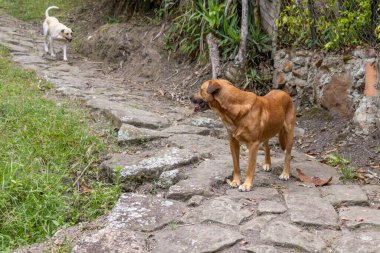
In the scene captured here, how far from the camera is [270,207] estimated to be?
4.39m

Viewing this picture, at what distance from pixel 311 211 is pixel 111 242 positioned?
1.68m

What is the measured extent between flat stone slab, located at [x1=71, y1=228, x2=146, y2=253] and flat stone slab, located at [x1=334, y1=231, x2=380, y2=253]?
57.4 inches

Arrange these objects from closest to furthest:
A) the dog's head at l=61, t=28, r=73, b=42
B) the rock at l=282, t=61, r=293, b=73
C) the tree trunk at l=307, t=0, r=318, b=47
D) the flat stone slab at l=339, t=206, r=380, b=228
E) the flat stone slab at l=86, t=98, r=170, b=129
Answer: the flat stone slab at l=339, t=206, r=380, b=228 < the flat stone slab at l=86, t=98, r=170, b=129 < the tree trunk at l=307, t=0, r=318, b=47 < the rock at l=282, t=61, r=293, b=73 < the dog's head at l=61, t=28, r=73, b=42

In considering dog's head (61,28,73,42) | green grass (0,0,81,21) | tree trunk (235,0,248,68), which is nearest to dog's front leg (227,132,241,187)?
tree trunk (235,0,248,68)

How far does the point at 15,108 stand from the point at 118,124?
142 centimetres

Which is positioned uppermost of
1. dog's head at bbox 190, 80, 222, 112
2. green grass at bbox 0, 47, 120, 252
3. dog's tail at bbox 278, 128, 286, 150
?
dog's head at bbox 190, 80, 222, 112

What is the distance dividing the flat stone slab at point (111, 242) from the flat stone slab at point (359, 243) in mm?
1458

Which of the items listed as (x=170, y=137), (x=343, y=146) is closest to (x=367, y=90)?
(x=343, y=146)

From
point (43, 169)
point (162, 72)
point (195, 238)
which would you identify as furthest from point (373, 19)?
point (162, 72)

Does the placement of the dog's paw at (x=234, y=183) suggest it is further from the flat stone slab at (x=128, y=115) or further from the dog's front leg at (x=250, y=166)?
the flat stone slab at (x=128, y=115)

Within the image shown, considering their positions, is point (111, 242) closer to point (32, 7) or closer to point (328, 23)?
point (328, 23)

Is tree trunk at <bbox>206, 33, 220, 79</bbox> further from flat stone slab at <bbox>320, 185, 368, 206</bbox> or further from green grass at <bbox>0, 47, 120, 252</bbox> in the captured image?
flat stone slab at <bbox>320, 185, 368, 206</bbox>

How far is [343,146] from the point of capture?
6098 millimetres

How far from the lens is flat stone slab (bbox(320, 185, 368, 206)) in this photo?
460 centimetres
